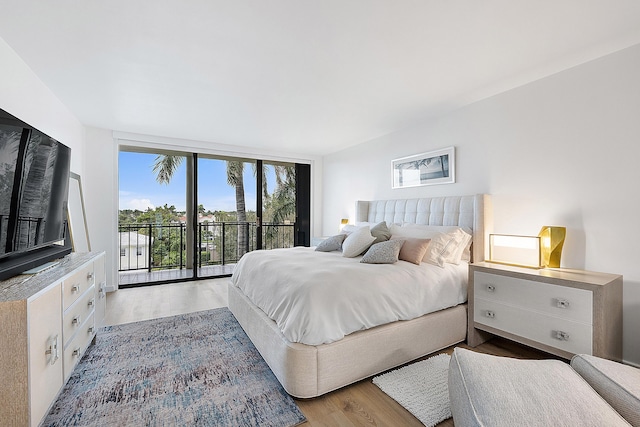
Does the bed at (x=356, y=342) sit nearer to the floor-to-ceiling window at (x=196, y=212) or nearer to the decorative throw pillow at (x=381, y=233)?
the decorative throw pillow at (x=381, y=233)

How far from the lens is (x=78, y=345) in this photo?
202 centimetres

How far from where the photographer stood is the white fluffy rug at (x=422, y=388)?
1664 millimetres

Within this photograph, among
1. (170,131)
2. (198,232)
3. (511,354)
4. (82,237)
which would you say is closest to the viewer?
(511,354)

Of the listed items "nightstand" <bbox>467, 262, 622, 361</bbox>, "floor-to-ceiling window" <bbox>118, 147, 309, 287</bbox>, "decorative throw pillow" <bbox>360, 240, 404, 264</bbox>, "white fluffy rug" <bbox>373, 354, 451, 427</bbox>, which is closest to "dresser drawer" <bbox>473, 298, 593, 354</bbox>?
"nightstand" <bbox>467, 262, 622, 361</bbox>

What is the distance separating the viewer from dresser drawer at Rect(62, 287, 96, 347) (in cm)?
180

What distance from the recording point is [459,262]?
2.83m

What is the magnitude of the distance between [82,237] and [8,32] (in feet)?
8.56

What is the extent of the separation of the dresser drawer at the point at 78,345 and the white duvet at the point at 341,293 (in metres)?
→ 1.24

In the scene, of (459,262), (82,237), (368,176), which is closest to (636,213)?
(459,262)

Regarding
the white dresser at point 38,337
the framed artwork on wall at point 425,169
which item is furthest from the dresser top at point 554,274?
the white dresser at point 38,337

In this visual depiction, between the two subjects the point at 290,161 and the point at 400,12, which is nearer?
the point at 400,12

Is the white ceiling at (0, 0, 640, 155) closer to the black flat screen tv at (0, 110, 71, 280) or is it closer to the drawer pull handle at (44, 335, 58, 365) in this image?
the black flat screen tv at (0, 110, 71, 280)

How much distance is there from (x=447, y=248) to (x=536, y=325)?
90cm

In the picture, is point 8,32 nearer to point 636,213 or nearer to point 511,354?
point 511,354
